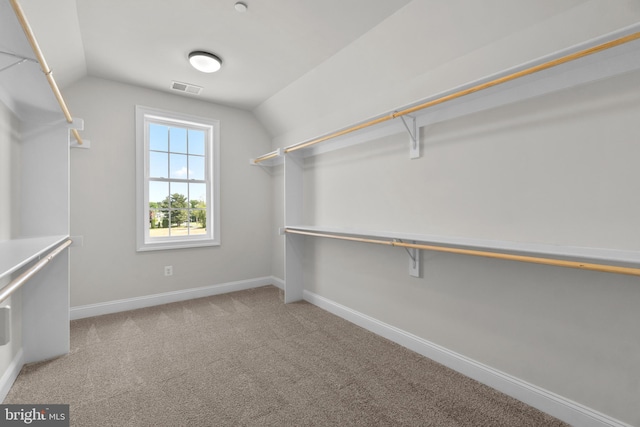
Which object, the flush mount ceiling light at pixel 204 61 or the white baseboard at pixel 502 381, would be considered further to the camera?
the flush mount ceiling light at pixel 204 61

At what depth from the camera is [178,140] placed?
146 inches

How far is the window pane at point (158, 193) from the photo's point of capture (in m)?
3.51

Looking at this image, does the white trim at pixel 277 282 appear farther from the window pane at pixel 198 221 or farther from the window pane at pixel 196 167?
the window pane at pixel 196 167

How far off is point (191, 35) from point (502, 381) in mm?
3279

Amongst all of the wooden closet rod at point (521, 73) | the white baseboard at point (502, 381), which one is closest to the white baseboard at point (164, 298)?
the white baseboard at point (502, 381)

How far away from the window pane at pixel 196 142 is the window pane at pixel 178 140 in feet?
0.24

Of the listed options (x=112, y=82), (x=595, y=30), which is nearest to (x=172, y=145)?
(x=112, y=82)

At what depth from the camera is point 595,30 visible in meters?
1.45

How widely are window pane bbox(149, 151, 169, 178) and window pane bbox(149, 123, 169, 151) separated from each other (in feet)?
0.24

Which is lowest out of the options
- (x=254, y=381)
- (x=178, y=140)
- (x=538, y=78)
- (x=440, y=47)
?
(x=254, y=381)

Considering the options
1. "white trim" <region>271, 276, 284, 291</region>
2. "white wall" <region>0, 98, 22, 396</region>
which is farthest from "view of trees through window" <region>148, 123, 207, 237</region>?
"white wall" <region>0, 98, 22, 396</region>

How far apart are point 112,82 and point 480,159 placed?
363cm

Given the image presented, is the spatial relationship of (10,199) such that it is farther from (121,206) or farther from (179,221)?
(179,221)

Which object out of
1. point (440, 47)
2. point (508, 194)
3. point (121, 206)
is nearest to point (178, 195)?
point (121, 206)
